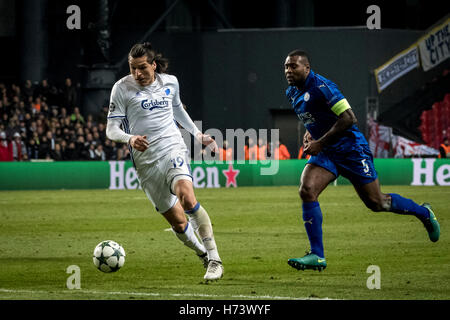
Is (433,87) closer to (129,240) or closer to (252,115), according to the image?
(252,115)

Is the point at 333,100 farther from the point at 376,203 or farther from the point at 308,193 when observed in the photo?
the point at 376,203

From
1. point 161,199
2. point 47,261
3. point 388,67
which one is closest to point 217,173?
point 388,67

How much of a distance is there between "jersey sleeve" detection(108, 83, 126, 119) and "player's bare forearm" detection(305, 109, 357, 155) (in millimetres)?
2009

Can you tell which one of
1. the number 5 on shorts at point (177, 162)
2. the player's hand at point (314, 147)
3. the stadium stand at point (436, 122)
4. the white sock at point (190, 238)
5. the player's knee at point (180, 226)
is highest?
the stadium stand at point (436, 122)

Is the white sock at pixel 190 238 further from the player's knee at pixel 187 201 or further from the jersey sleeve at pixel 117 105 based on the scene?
the jersey sleeve at pixel 117 105

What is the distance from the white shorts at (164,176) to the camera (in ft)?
28.9

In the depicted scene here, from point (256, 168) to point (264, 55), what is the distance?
8950 millimetres

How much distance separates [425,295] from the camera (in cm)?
772

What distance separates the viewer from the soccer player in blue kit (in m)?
9.08

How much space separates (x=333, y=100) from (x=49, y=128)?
837 inches

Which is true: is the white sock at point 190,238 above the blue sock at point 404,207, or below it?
below

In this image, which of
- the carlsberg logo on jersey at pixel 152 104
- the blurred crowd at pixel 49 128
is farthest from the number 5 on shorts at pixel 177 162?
the blurred crowd at pixel 49 128

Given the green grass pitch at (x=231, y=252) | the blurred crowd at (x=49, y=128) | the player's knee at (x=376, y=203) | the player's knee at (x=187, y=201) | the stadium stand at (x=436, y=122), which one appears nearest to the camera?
the green grass pitch at (x=231, y=252)

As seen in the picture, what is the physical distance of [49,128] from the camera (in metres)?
29.1
